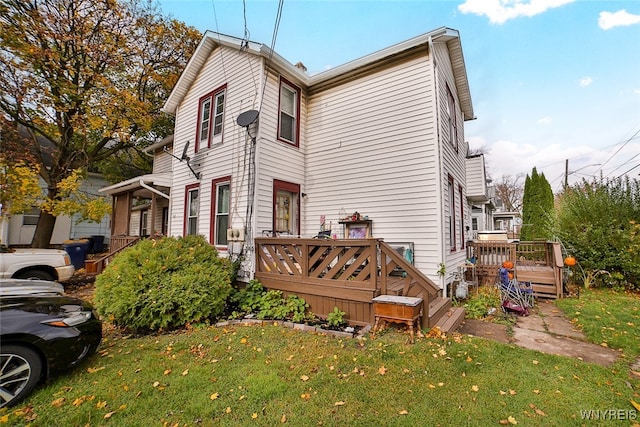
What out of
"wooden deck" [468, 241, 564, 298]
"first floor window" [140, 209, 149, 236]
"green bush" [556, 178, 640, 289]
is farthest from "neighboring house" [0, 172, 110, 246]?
"green bush" [556, 178, 640, 289]

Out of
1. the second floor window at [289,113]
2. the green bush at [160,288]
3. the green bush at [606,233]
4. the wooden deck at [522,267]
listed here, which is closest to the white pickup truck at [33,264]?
the green bush at [160,288]

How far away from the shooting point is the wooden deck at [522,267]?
7359 mm

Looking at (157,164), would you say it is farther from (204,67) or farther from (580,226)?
(580,226)

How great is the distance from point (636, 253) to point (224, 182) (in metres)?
11.6

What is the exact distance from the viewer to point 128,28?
11.5 m

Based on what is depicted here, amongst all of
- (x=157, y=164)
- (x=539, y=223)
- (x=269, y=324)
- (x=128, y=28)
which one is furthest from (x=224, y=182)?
(x=539, y=223)

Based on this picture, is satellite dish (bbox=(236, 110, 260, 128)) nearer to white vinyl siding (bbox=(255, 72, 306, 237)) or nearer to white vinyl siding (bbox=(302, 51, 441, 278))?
white vinyl siding (bbox=(255, 72, 306, 237))

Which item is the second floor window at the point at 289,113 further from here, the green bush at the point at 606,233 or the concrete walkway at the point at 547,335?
the green bush at the point at 606,233

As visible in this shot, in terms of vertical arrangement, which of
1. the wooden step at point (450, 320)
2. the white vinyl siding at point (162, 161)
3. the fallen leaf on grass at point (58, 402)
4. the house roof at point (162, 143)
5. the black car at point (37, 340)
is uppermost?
the house roof at point (162, 143)

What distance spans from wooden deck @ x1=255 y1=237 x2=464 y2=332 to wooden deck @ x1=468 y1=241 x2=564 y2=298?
3677 mm

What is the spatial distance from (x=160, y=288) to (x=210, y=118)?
5.52 metres

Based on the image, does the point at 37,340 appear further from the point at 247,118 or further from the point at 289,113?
the point at 289,113

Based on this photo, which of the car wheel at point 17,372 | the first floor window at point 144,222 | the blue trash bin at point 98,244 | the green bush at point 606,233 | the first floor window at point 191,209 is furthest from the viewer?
Answer: the blue trash bin at point 98,244

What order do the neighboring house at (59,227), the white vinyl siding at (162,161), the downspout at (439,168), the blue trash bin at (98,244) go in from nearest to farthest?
1. the downspout at (439,168)
2. the white vinyl siding at (162,161)
3. the neighboring house at (59,227)
4. the blue trash bin at (98,244)
